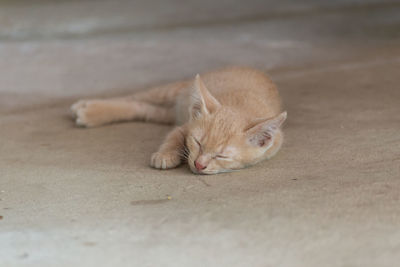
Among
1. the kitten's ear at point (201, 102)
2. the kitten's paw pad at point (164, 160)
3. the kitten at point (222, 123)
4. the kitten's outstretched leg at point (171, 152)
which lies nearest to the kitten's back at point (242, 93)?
the kitten at point (222, 123)

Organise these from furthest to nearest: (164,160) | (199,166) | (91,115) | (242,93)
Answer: (91,115), (242,93), (164,160), (199,166)

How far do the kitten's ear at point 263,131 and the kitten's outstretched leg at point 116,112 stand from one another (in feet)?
3.65

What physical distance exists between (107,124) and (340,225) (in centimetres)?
219

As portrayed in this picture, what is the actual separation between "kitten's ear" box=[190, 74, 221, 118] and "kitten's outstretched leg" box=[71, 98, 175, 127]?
2.73 ft

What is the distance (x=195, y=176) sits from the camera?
2.78 metres

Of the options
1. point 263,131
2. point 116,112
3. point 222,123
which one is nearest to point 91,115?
point 116,112

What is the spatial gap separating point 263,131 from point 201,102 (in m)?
0.38

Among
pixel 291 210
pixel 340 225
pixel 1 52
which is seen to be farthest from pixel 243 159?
pixel 1 52

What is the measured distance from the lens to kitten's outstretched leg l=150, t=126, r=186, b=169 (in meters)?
2.90

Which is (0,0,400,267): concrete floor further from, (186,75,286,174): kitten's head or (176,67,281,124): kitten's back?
(176,67,281,124): kitten's back

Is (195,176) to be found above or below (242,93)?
below

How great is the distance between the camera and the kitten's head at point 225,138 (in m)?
2.80

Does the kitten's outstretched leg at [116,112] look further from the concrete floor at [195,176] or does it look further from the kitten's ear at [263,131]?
the kitten's ear at [263,131]

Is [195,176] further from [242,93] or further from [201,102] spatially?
[242,93]
